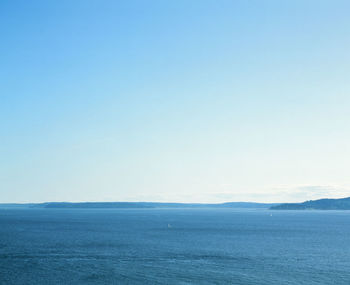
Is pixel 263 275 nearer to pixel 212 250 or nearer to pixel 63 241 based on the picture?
pixel 212 250

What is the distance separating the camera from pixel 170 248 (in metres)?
90.6

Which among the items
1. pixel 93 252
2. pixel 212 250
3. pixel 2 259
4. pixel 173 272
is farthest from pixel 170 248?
pixel 2 259

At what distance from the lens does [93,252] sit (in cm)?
8206

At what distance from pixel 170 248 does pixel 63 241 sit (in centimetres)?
3075

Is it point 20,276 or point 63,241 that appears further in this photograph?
point 63,241

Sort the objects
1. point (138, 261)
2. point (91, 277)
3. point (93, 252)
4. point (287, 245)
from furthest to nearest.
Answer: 1. point (287, 245)
2. point (93, 252)
3. point (138, 261)
4. point (91, 277)

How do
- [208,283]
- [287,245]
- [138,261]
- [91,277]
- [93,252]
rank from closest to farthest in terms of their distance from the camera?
1. [208,283]
2. [91,277]
3. [138,261]
4. [93,252]
5. [287,245]

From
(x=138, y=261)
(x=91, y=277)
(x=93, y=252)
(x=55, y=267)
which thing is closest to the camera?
(x=91, y=277)

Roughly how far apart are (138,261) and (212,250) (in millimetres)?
23060

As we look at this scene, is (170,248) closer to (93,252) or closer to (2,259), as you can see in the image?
(93,252)

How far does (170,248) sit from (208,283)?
36933 mm

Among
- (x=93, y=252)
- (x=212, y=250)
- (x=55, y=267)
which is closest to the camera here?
(x=55, y=267)

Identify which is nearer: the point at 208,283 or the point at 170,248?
the point at 208,283

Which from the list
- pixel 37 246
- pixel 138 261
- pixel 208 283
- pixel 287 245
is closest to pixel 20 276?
pixel 138 261
